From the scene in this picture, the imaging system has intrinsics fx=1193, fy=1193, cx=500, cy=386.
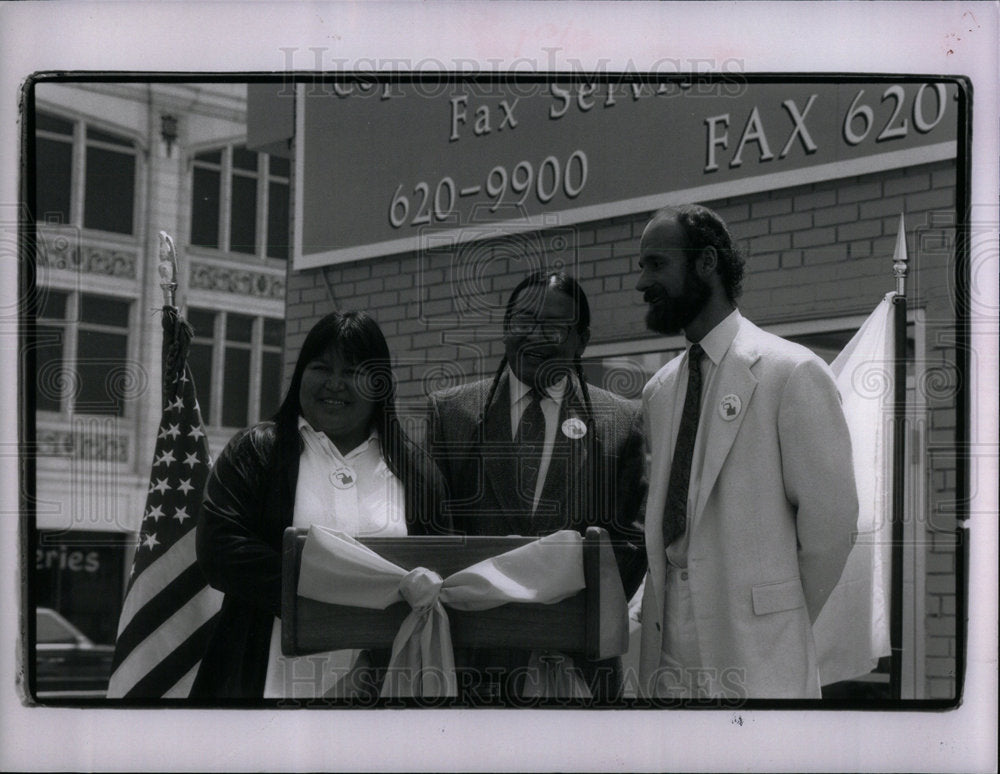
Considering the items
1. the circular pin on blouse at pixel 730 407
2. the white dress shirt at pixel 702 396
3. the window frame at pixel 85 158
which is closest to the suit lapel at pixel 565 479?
the white dress shirt at pixel 702 396

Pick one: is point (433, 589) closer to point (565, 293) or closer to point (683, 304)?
point (565, 293)

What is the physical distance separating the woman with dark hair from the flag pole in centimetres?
110

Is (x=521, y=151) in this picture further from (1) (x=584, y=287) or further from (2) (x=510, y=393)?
(2) (x=510, y=393)

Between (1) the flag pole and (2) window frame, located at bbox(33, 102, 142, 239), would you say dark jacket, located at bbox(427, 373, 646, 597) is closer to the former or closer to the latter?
(1) the flag pole

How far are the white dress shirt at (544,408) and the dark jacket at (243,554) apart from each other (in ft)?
1.87

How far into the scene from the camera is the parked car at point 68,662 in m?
2.98

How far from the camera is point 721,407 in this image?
291 cm

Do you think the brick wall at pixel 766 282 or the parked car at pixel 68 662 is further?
the parked car at pixel 68 662

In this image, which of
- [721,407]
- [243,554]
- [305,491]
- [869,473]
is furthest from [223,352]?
[869,473]

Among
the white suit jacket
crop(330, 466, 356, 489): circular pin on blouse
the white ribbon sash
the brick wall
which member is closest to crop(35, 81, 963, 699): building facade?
the brick wall

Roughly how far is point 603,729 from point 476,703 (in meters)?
0.32

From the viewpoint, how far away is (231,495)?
302cm

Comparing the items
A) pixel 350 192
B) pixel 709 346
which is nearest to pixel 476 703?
pixel 709 346

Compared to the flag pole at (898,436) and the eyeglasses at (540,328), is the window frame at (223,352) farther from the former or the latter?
the flag pole at (898,436)
